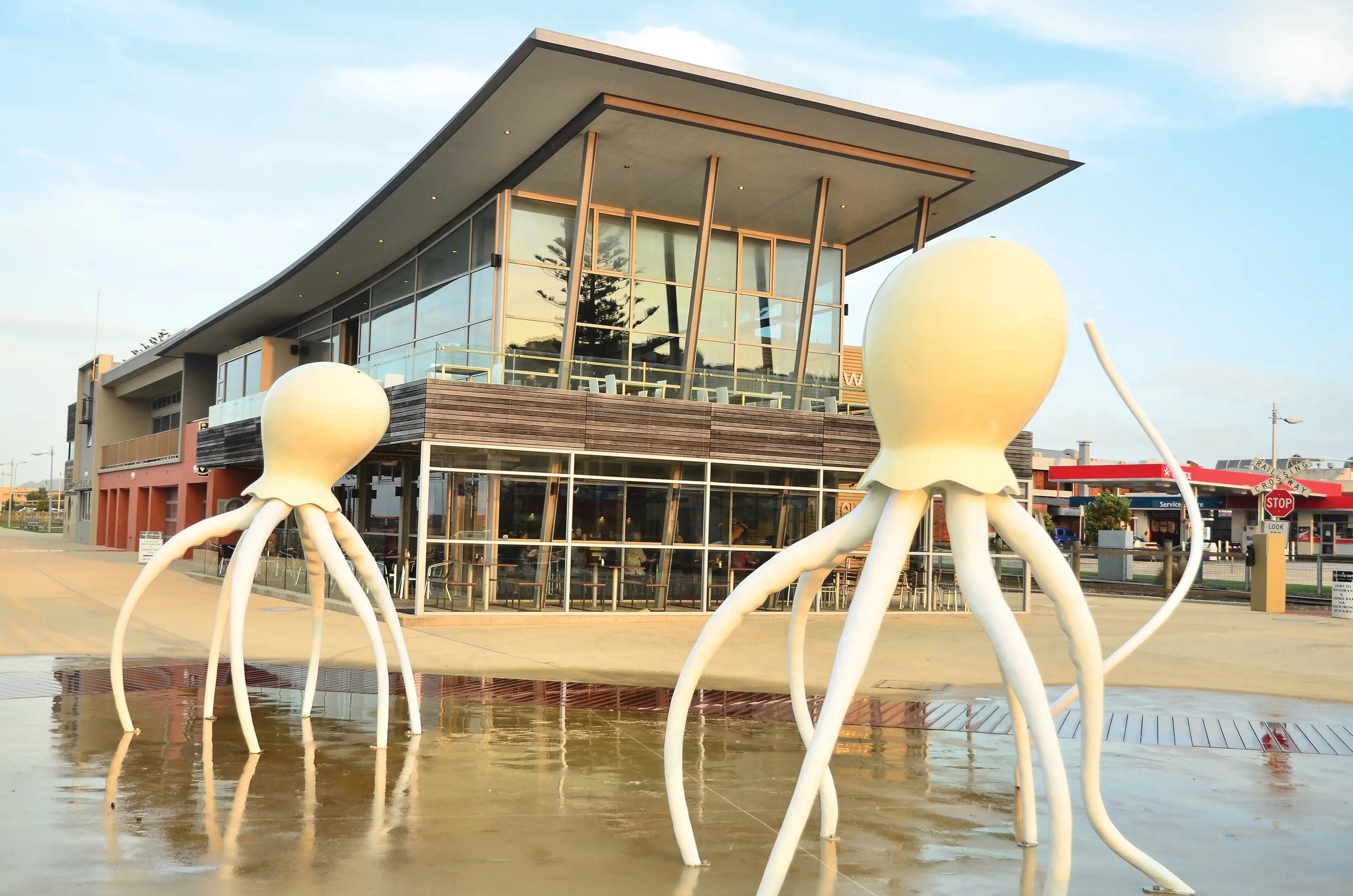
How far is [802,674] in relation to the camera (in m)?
5.44

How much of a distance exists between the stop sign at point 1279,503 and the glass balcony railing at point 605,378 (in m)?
12.4

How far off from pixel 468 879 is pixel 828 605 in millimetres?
16197

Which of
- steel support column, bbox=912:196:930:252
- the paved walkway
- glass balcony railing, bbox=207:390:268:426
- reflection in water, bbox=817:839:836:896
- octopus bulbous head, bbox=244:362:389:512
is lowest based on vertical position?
the paved walkway

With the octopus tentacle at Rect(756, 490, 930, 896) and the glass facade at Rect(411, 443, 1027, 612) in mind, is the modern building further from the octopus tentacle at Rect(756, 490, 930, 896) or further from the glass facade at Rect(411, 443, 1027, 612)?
the octopus tentacle at Rect(756, 490, 930, 896)

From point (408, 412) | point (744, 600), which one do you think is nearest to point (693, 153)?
point (408, 412)

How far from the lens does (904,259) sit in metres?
4.87

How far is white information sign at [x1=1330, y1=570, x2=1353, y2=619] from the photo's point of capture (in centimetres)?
2225

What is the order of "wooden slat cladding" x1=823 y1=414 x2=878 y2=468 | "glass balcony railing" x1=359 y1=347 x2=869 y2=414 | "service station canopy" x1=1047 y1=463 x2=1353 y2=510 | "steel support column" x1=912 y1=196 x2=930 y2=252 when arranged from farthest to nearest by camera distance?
"service station canopy" x1=1047 y1=463 x2=1353 y2=510 → "steel support column" x1=912 y1=196 x2=930 y2=252 → "wooden slat cladding" x1=823 y1=414 x2=878 y2=468 → "glass balcony railing" x1=359 y1=347 x2=869 y2=414

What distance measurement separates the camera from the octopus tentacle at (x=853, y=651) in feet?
13.4

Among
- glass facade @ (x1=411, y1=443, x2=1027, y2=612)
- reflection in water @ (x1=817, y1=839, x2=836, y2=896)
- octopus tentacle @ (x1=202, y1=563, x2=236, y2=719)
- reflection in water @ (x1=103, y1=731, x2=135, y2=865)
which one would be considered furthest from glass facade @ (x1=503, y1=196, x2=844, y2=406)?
reflection in water @ (x1=817, y1=839, x2=836, y2=896)

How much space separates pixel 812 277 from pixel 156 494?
32.5m

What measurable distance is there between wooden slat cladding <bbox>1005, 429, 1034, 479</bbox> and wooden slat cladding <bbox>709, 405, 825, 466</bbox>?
12.9 feet

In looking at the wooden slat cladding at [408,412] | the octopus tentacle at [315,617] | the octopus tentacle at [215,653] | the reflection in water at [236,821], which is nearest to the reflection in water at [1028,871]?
the reflection in water at [236,821]

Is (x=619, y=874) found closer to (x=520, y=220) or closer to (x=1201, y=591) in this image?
(x=520, y=220)
